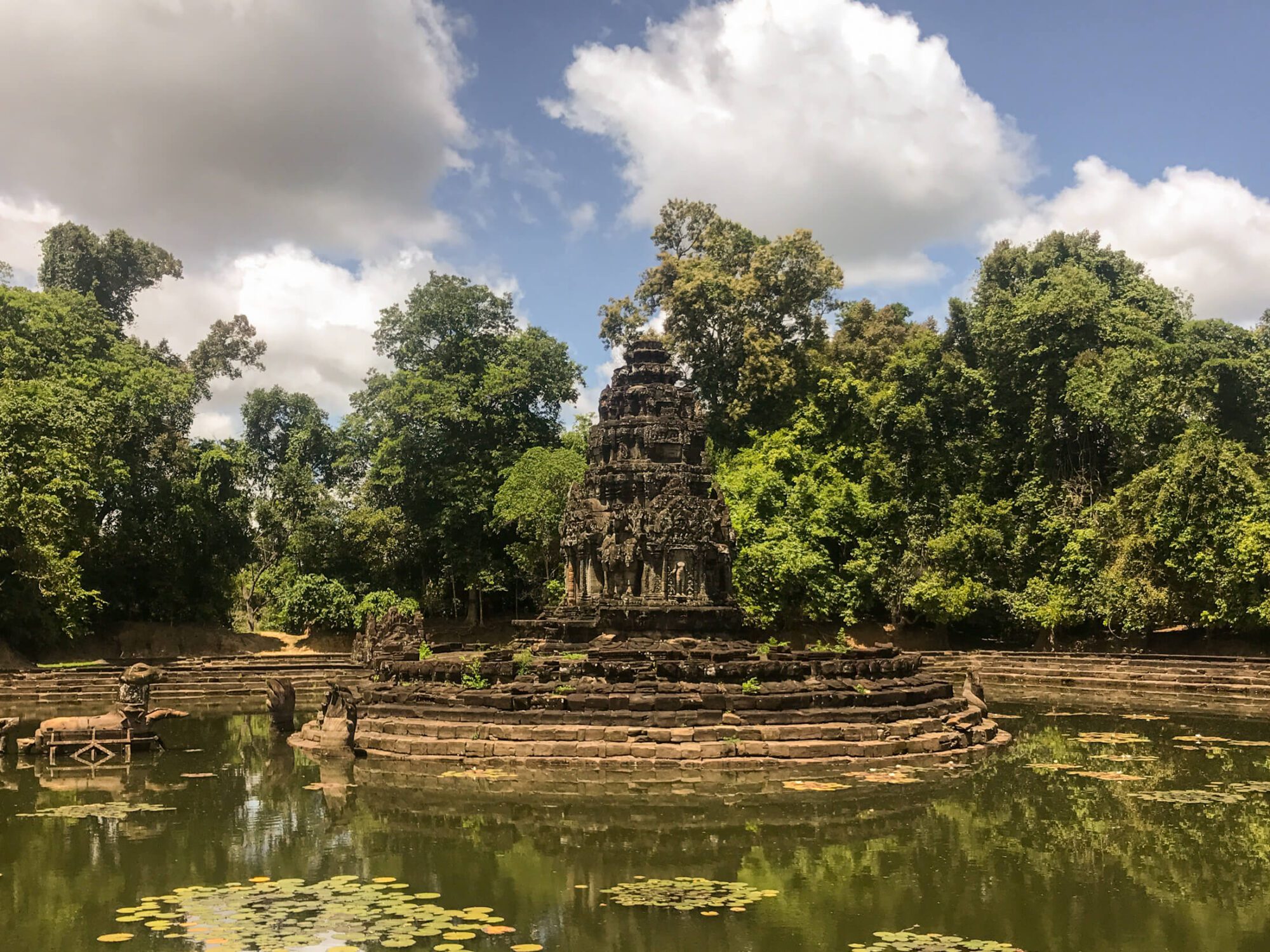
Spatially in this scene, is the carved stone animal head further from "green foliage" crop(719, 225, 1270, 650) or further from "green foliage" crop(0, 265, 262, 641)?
"green foliage" crop(719, 225, 1270, 650)

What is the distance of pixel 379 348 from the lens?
41656mm

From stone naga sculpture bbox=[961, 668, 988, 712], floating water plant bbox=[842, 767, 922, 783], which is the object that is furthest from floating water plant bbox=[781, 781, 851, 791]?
stone naga sculpture bbox=[961, 668, 988, 712]

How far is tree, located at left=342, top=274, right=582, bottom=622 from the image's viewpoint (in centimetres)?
3788

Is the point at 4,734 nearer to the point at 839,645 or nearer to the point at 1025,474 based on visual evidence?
the point at 839,645

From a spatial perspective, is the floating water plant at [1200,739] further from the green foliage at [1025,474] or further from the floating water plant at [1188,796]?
the green foliage at [1025,474]

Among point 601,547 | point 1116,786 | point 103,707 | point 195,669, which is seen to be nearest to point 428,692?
point 601,547

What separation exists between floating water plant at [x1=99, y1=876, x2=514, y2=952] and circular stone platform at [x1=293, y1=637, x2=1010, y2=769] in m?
5.41

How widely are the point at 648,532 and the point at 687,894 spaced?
12.3 metres

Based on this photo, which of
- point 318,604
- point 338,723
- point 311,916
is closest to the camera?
point 311,916

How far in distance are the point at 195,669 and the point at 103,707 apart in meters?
4.38

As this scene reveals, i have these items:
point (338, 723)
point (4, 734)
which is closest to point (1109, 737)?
point (338, 723)

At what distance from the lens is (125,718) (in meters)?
15.6

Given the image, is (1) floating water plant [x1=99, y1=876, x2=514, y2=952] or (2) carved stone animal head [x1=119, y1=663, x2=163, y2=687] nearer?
(1) floating water plant [x1=99, y1=876, x2=514, y2=952]

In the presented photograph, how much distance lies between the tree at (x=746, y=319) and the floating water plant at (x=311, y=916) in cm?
3111
